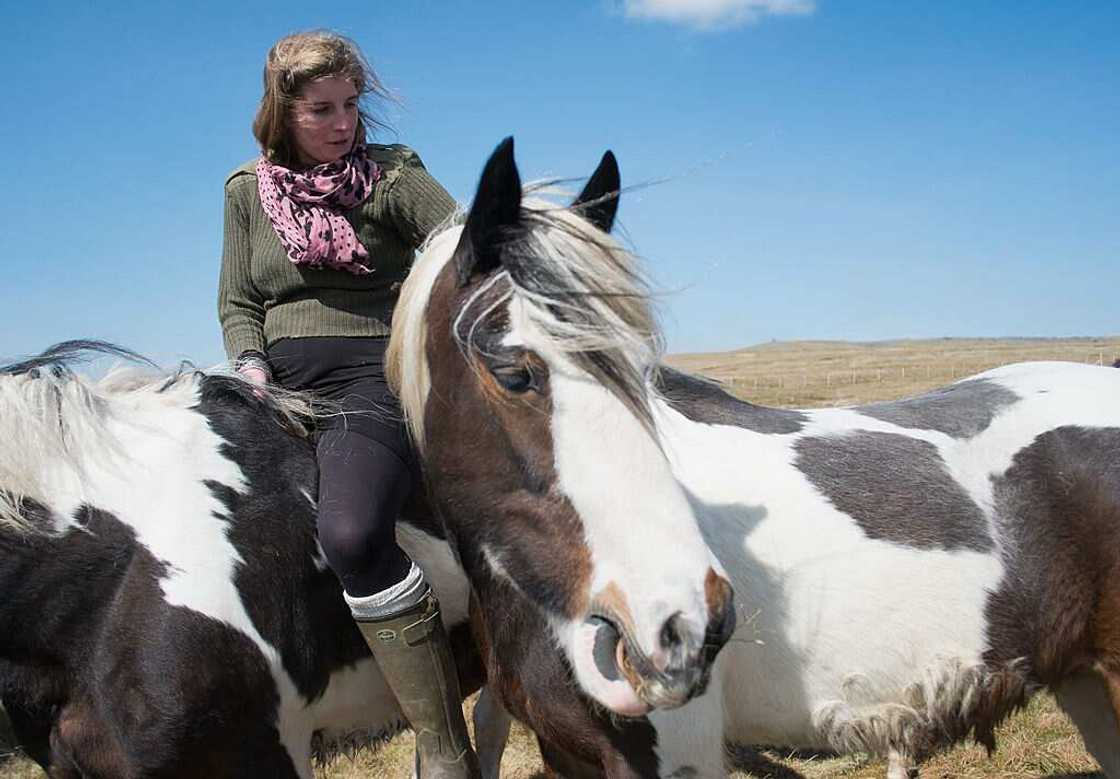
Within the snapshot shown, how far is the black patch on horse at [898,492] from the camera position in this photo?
2.87 meters

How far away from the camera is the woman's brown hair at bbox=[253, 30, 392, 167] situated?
2.88 meters

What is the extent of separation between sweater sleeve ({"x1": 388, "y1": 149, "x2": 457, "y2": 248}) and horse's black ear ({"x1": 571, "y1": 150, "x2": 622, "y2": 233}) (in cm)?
60

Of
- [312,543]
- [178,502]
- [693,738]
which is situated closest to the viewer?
[693,738]

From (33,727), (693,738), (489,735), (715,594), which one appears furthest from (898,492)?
(33,727)

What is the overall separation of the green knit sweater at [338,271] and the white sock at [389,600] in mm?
913

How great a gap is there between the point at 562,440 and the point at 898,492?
154 cm

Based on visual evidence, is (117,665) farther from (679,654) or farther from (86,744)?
(679,654)

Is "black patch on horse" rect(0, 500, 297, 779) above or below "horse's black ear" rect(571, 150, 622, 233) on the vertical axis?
below

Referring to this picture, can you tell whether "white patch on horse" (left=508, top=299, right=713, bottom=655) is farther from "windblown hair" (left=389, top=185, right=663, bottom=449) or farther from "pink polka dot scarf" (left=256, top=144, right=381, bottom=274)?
"pink polka dot scarf" (left=256, top=144, right=381, bottom=274)

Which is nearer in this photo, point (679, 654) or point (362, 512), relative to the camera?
point (679, 654)

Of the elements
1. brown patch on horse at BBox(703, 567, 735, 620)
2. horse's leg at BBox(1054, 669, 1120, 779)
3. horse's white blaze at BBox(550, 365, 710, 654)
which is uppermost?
horse's white blaze at BBox(550, 365, 710, 654)

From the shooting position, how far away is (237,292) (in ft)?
10.2

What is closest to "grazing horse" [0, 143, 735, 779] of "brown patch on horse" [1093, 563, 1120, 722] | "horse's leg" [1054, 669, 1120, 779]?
"brown patch on horse" [1093, 563, 1120, 722]

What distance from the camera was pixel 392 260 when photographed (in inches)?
118
